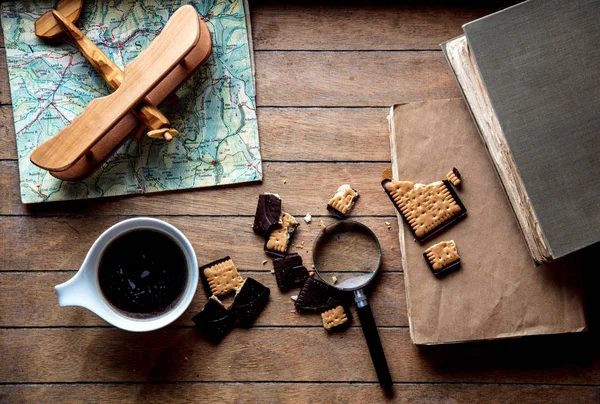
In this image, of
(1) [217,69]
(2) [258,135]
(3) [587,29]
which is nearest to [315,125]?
(2) [258,135]

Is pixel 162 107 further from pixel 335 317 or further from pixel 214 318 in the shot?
pixel 335 317

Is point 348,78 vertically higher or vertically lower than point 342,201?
higher

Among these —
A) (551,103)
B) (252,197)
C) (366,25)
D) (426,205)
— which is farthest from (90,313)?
A: (551,103)

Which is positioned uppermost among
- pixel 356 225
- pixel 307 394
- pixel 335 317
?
pixel 356 225

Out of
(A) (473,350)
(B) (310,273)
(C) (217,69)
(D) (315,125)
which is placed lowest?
(A) (473,350)

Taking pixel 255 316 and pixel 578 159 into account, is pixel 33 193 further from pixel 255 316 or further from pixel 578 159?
pixel 578 159

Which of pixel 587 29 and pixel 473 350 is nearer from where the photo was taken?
pixel 587 29
